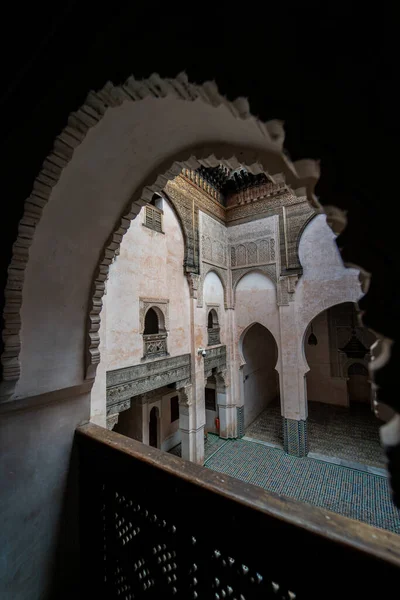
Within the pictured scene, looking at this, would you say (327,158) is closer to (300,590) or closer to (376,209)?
(376,209)

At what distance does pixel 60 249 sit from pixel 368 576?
65.5 inches

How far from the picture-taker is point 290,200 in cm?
631

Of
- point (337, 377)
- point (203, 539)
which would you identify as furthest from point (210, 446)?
point (203, 539)

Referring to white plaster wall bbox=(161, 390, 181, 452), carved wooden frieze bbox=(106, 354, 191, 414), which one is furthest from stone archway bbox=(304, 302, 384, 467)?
carved wooden frieze bbox=(106, 354, 191, 414)

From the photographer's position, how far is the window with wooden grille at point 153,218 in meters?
4.71

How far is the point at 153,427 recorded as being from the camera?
626 cm

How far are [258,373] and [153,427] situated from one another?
4.08 metres

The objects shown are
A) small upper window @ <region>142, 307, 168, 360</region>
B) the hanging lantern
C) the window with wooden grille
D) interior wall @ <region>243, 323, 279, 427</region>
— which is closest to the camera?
small upper window @ <region>142, 307, 168, 360</region>

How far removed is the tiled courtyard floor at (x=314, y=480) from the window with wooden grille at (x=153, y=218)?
519 cm

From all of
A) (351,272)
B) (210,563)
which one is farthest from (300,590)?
(351,272)

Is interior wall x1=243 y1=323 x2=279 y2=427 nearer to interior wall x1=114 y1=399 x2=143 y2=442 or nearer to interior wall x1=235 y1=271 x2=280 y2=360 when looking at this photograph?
interior wall x1=235 y1=271 x2=280 y2=360

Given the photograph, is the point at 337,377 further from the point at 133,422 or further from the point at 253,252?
the point at 133,422

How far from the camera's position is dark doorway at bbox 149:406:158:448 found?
20.3 ft

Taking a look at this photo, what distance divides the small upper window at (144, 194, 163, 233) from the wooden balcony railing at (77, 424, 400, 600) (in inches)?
156
